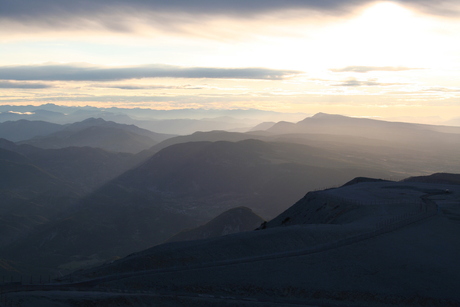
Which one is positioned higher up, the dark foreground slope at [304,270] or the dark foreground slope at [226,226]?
the dark foreground slope at [304,270]

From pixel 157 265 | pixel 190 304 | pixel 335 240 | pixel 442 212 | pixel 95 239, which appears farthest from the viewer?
pixel 95 239

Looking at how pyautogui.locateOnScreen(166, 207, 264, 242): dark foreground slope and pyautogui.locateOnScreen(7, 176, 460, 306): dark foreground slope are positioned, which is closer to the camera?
pyautogui.locateOnScreen(7, 176, 460, 306): dark foreground slope

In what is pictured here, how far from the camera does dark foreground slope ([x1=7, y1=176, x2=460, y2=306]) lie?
34969 millimetres

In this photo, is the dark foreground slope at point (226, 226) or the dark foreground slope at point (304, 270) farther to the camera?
the dark foreground slope at point (226, 226)

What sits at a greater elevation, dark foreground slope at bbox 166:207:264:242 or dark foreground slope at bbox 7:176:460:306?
dark foreground slope at bbox 7:176:460:306

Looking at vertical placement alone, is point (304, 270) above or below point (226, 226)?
above

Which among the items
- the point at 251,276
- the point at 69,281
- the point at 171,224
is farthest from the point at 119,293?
the point at 171,224

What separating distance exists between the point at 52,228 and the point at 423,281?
14281cm

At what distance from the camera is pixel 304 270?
131 ft

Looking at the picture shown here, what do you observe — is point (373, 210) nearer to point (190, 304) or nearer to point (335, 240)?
point (335, 240)

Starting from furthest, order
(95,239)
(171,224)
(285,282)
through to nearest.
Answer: (171,224)
(95,239)
(285,282)

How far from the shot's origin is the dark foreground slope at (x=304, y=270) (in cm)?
3497

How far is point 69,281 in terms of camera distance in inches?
1574

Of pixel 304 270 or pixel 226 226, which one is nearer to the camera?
pixel 304 270
